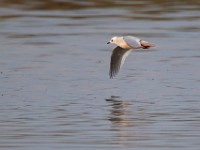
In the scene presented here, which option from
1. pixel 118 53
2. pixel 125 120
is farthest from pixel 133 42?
pixel 125 120

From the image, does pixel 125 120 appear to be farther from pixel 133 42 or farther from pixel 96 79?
pixel 96 79

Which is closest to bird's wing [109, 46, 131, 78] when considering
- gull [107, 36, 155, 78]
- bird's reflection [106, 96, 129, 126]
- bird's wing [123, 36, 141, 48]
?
gull [107, 36, 155, 78]

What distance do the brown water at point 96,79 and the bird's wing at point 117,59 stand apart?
14 cm

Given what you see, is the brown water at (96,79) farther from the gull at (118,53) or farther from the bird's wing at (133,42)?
the bird's wing at (133,42)

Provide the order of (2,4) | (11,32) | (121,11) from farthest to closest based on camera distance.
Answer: (2,4), (121,11), (11,32)

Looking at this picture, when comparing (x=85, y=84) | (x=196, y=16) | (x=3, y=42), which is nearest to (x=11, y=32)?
(x=3, y=42)

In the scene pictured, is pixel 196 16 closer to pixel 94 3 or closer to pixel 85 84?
pixel 94 3

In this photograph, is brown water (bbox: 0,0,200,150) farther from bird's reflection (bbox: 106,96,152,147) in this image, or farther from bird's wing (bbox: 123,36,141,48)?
bird's wing (bbox: 123,36,141,48)

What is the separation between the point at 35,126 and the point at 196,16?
1093cm

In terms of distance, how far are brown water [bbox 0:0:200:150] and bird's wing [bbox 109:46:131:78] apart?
136 millimetres

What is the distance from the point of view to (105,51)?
57.0 feet

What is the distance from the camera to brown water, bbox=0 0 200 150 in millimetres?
10617

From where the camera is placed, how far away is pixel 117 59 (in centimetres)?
1449

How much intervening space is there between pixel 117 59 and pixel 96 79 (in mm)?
396
